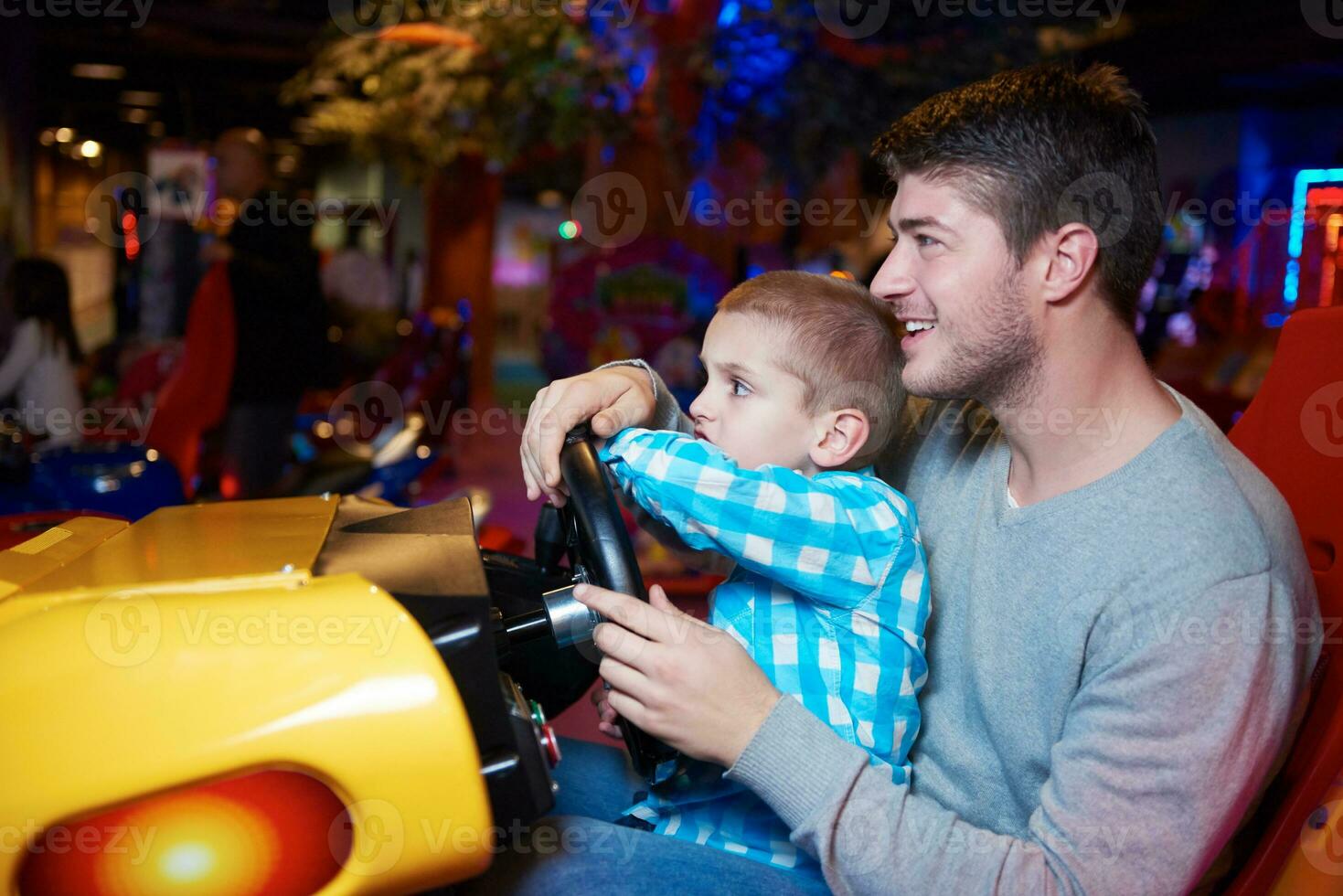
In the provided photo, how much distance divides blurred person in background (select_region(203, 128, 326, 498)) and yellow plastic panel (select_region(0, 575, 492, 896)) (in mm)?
2783

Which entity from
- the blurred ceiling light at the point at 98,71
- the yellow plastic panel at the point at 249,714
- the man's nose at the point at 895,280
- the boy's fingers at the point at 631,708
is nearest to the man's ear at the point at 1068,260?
the man's nose at the point at 895,280

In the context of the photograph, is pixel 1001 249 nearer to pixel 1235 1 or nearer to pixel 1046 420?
pixel 1046 420

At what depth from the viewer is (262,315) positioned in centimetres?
358

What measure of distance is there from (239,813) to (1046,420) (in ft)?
2.88

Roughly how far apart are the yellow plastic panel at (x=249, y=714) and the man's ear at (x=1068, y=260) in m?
0.76

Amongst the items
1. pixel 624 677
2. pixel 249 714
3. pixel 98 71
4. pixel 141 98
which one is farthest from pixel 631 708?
Result: pixel 141 98

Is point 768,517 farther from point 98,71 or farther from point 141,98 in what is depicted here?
point 141,98

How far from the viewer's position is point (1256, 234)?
6070 millimetres

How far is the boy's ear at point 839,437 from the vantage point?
125 centimetres

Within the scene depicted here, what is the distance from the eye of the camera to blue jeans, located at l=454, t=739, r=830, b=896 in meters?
1.01

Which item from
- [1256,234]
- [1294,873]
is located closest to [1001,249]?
[1294,873]

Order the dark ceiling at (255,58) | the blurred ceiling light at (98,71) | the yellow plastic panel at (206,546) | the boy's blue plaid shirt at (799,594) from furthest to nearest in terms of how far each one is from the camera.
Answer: the blurred ceiling light at (98,71), the dark ceiling at (255,58), the boy's blue plaid shirt at (799,594), the yellow plastic panel at (206,546)

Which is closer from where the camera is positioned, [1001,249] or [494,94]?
[1001,249]
